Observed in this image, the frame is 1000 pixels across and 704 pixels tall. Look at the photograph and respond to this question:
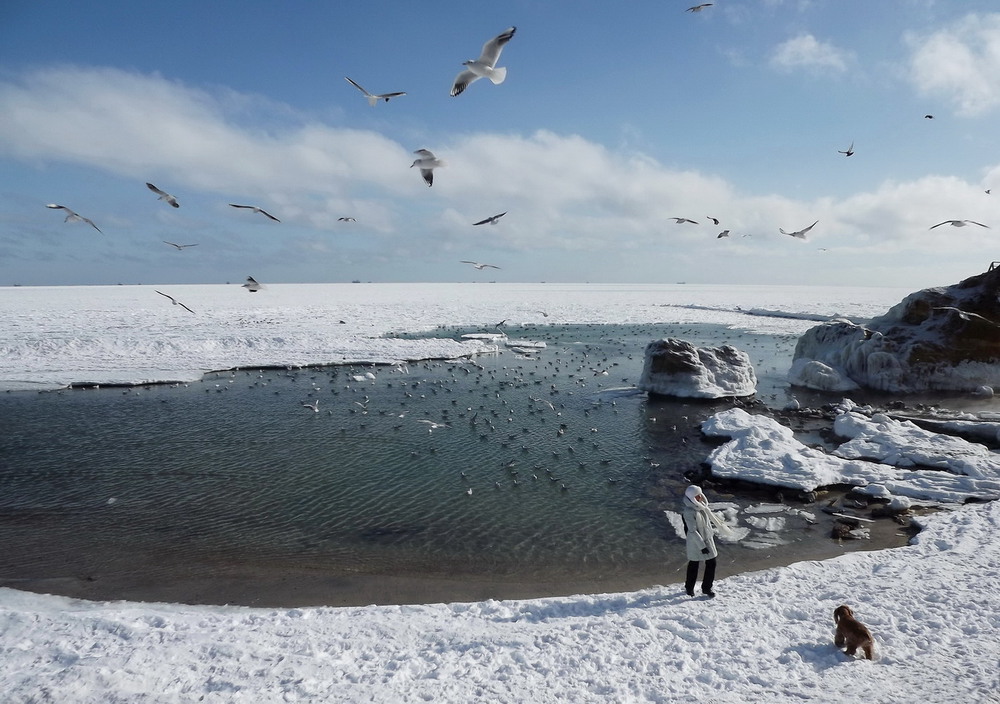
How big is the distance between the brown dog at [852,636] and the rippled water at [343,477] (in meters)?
3.17

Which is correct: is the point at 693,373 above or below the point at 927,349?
below

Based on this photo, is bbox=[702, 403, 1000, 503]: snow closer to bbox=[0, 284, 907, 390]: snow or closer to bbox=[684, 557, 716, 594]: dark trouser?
bbox=[684, 557, 716, 594]: dark trouser

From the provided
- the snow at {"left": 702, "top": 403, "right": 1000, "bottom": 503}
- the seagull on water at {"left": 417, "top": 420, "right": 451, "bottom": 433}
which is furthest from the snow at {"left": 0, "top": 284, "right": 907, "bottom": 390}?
the snow at {"left": 702, "top": 403, "right": 1000, "bottom": 503}

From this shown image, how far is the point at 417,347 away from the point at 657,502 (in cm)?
2120

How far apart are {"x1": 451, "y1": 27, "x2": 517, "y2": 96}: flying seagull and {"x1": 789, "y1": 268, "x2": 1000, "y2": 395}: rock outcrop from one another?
19.4m

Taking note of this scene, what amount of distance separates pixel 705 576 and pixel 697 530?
0.69 metres

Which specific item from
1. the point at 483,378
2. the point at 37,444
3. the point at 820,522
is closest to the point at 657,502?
the point at 820,522

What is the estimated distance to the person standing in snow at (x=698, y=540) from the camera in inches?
281

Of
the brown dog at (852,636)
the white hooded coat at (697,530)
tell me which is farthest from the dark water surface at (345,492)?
the brown dog at (852,636)

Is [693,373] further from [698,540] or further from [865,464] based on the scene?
[698,540]

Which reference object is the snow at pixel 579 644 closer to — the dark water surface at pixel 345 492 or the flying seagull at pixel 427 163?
the dark water surface at pixel 345 492

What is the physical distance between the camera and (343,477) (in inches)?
494

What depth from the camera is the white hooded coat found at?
7129 mm

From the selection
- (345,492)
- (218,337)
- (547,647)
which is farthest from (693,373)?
(218,337)
